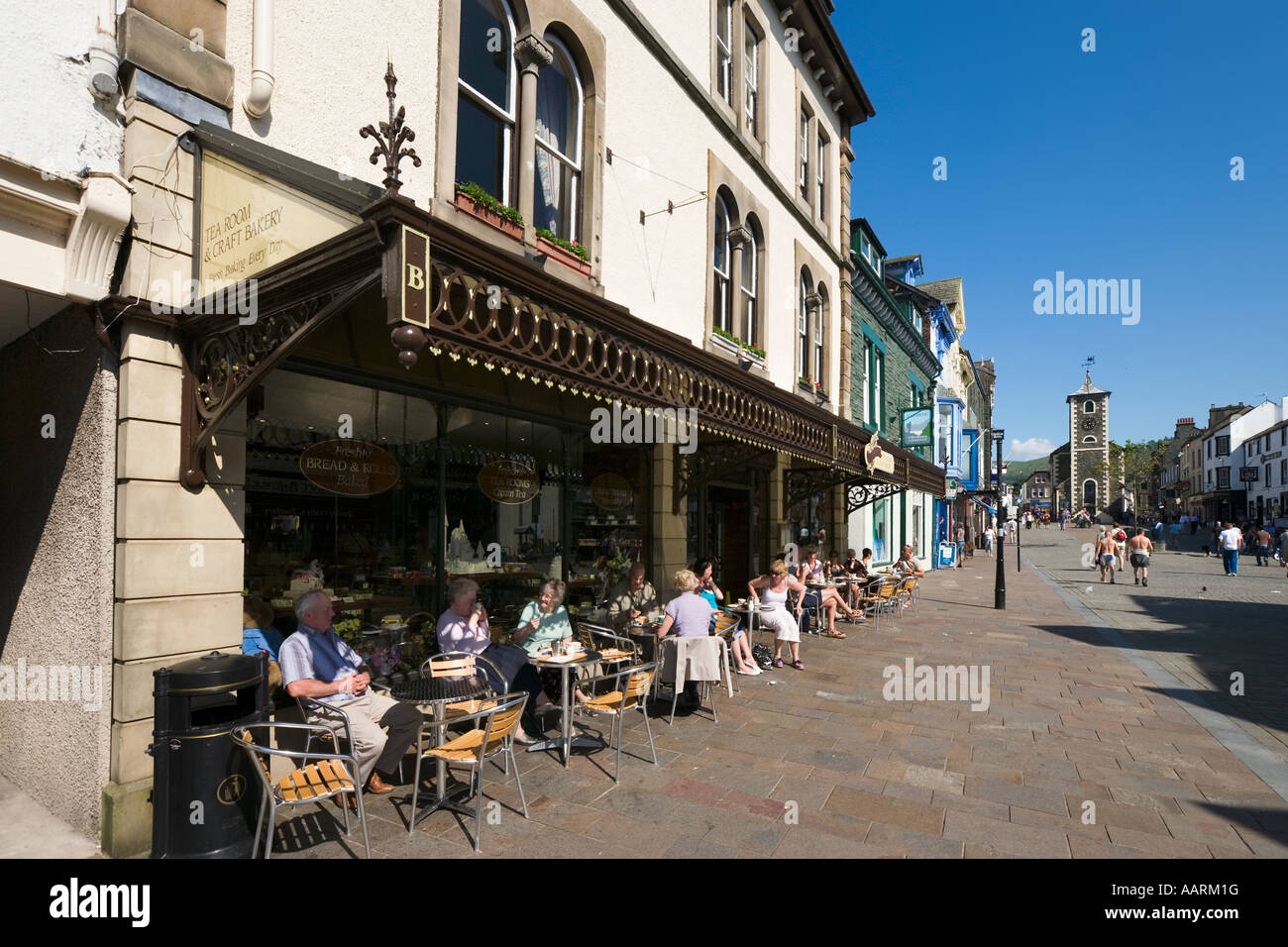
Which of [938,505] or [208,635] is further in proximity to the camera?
[938,505]

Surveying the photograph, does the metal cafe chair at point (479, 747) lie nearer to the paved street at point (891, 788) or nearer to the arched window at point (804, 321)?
the paved street at point (891, 788)

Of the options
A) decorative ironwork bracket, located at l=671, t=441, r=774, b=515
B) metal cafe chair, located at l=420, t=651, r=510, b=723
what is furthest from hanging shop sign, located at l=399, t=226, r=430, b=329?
decorative ironwork bracket, located at l=671, t=441, r=774, b=515

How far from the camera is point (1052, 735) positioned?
633 cm

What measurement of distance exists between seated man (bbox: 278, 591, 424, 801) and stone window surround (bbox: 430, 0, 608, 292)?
308 cm

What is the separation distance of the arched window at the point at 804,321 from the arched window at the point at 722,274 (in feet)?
10.6

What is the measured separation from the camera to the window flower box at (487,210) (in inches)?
242

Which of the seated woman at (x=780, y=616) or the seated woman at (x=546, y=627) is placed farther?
the seated woman at (x=780, y=616)

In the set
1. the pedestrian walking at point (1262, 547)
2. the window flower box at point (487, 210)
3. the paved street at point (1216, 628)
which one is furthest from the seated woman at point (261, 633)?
the pedestrian walking at point (1262, 547)

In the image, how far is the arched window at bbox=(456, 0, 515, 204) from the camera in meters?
6.51

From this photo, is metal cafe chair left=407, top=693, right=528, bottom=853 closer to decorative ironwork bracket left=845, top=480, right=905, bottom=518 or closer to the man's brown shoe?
the man's brown shoe
